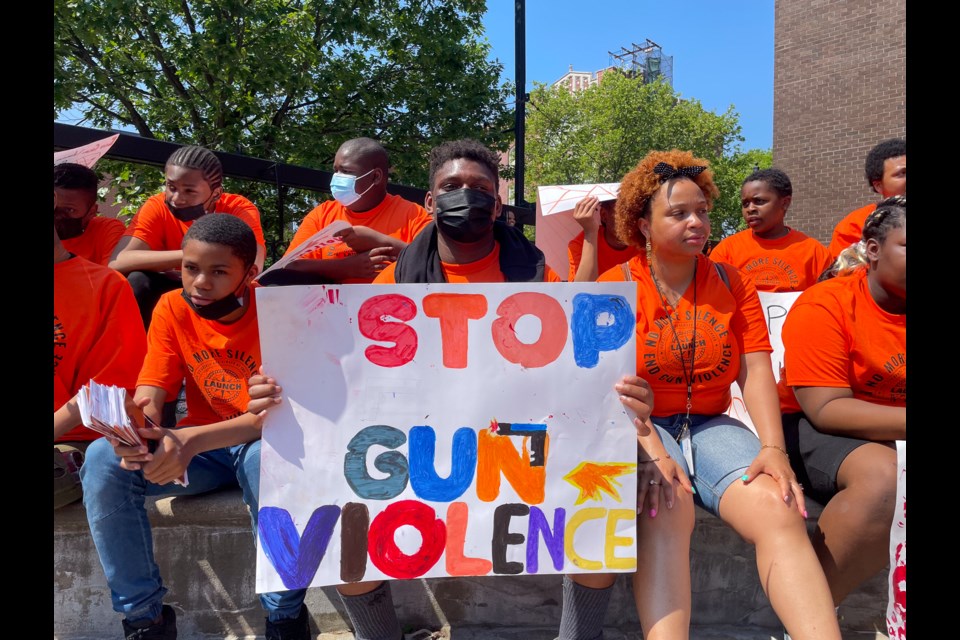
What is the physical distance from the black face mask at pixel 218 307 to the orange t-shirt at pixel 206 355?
36 millimetres

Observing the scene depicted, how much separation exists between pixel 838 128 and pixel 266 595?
55.4ft

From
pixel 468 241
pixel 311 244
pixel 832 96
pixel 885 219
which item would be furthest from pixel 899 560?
pixel 832 96

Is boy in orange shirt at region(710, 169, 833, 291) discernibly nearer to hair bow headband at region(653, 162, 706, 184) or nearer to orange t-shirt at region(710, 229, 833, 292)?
orange t-shirt at region(710, 229, 833, 292)

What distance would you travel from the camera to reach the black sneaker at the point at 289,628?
2.38 m

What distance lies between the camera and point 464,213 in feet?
8.43

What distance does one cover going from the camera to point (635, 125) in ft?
96.4

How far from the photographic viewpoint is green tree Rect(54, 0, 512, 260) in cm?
933

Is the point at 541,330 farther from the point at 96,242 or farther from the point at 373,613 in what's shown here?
the point at 96,242

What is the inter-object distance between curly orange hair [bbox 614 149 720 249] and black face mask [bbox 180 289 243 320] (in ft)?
5.14

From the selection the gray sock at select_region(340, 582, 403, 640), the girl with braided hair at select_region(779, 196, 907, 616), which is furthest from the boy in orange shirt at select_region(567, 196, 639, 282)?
the gray sock at select_region(340, 582, 403, 640)

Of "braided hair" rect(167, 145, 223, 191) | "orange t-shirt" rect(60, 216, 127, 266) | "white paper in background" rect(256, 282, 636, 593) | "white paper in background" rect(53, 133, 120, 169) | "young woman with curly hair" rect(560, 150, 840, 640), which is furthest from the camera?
"orange t-shirt" rect(60, 216, 127, 266)

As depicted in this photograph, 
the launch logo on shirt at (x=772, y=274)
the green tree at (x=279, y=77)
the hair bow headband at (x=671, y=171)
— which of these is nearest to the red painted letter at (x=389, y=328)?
the hair bow headband at (x=671, y=171)
